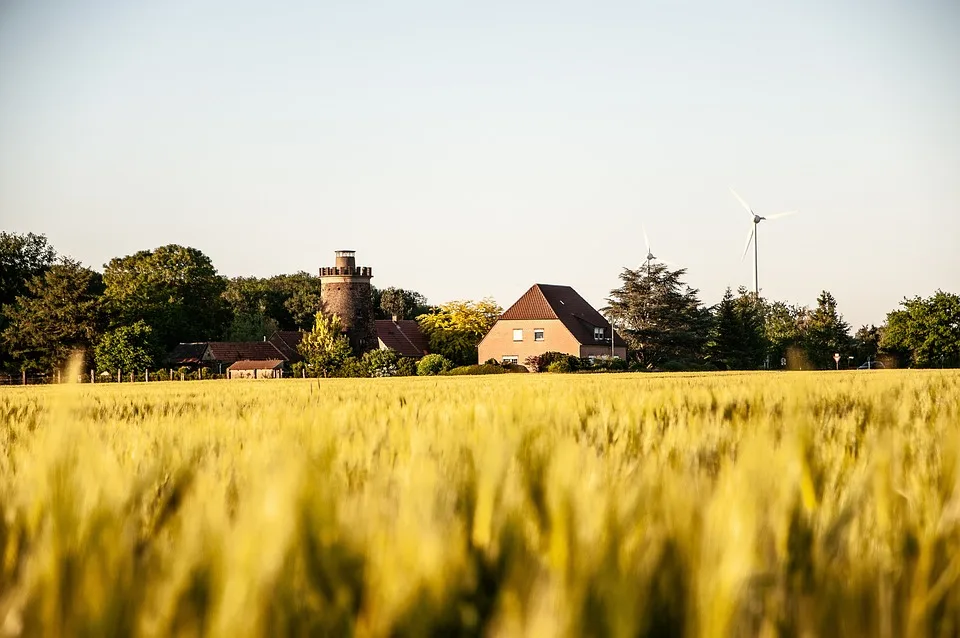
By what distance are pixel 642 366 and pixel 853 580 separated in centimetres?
6982

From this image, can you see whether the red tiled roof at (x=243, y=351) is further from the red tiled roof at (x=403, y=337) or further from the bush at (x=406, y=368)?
the bush at (x=406, y=368)

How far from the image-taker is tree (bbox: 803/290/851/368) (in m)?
81.2

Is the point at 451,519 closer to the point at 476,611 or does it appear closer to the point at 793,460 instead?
the point at 476,611

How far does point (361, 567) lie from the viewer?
2.79 feet

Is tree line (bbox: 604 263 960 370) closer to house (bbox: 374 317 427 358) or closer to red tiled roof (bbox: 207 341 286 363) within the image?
house (bbox: 374 317 427 358)

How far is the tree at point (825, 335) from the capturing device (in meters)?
81.2

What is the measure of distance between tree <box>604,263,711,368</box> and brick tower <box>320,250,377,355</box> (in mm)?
20274

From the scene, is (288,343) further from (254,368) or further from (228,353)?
(254,368)

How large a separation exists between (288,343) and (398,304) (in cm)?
2242

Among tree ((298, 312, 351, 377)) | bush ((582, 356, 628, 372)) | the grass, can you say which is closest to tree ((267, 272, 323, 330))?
tree ((298, 312, 351, 377))

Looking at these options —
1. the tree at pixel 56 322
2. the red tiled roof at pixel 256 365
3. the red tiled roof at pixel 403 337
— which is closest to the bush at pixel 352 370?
the red tiled roof at pixel 403 337

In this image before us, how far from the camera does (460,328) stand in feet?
261

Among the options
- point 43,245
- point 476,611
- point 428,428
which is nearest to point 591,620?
point 476,611

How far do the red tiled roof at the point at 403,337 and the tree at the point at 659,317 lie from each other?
17.0 m
